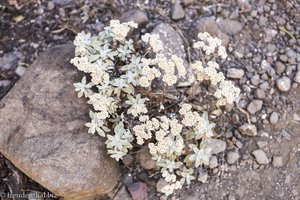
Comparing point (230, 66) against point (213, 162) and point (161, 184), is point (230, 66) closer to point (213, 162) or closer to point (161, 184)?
point (213, 162)

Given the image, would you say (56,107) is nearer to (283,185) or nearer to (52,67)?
(52,67)

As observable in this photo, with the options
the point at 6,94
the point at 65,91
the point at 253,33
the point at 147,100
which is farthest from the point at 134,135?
the point at 253,33

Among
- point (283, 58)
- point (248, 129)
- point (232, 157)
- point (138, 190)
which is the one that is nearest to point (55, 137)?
point (138, 190)

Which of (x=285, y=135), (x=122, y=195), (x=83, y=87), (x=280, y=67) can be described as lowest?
(x=122, y=195)

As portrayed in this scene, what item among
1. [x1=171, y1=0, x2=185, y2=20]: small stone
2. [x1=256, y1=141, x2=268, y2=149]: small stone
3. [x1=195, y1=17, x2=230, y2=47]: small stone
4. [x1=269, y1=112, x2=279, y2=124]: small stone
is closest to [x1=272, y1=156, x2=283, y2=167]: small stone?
[x1=256, y1=141, x2=268, y2=149]: small stone

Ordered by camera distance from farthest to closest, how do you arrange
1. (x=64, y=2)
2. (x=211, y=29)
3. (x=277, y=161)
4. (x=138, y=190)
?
(x=64, y=2) < (x=211, y=29) < (x=277, y=161) < (x=138, y=190)

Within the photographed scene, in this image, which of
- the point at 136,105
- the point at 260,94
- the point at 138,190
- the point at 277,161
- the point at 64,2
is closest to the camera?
the point at 136,105

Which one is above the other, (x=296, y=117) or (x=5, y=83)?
(x=5, y=83)
